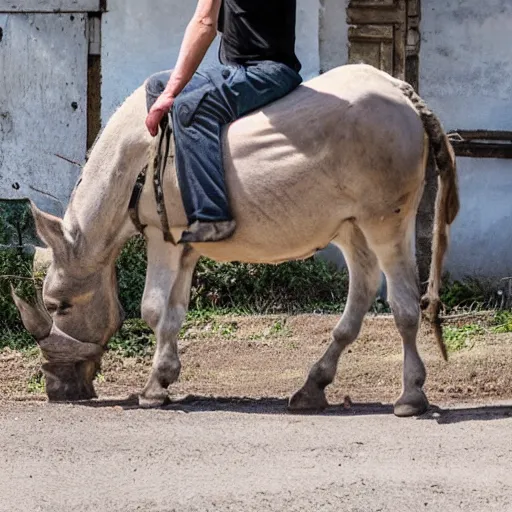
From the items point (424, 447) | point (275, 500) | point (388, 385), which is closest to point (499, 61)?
point (388, 385)

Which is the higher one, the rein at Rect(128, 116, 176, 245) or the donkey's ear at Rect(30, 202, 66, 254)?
the rein at Rect(128, 116, 176, 245)

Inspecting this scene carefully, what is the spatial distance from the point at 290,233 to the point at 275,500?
7.13ft

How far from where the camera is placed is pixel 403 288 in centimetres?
751

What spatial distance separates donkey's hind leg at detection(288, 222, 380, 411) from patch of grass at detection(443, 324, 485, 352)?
224 centimetres

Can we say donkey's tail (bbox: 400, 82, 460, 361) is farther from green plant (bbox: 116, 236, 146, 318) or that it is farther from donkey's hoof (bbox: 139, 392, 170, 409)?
green plant (bbox: 116, 236, 146, 318)

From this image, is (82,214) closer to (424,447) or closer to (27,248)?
(424,447)

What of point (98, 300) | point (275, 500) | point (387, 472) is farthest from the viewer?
point (98, 300)

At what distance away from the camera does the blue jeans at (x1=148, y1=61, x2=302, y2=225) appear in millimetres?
7457

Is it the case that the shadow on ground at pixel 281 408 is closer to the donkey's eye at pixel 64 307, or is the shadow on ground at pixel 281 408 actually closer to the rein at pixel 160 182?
the donkey's eye at pixel 64 307

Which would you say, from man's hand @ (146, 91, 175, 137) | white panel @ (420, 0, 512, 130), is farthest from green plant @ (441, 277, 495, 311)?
man's hand @ (146, 91, 175, 137)

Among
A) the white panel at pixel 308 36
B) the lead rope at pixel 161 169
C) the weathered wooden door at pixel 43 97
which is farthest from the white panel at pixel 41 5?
the lead rope at pixel 161 169

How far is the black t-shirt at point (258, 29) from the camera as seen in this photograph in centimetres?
757

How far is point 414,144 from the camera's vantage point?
7438 mm

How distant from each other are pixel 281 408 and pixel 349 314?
2.17 feet
